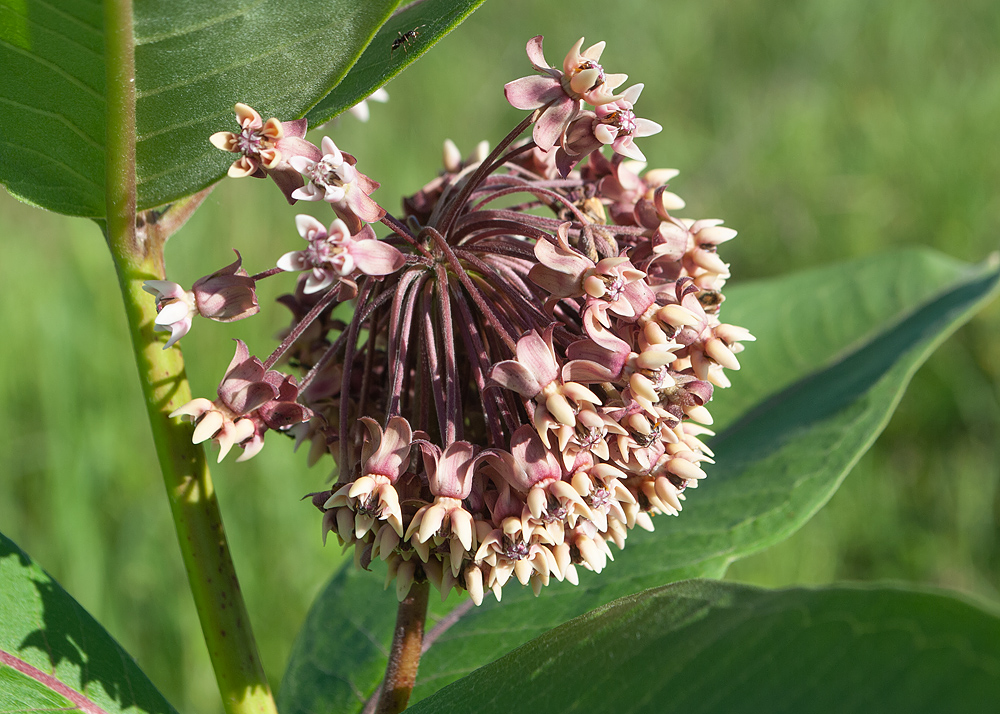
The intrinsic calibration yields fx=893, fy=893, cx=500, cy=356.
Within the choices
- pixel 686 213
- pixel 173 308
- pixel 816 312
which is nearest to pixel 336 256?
pixel 173 308

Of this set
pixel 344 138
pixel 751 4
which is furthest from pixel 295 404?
pixel 751 4

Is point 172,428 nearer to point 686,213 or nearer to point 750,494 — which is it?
point 750,494

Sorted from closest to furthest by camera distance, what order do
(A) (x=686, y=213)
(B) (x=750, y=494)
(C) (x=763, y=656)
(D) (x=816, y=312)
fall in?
(C) (x=763, y=656) → (B) (x=750, y=494) → (D) (x=816, y=312) → (A) (x=686, y=213)

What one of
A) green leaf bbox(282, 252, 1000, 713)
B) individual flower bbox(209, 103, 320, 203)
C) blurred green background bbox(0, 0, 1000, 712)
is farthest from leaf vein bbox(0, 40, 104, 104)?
blurred green background bbox(0, 0, 1000, 712)

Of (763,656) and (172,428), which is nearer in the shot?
(763,656)

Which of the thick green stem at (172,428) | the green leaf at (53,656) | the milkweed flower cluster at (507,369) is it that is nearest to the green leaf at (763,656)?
the milkweed flower cluster at (507,369)

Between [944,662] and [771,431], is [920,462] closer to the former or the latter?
[771,431]

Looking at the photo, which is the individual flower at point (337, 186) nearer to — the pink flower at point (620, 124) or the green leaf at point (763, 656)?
the pink flower at point (620, 124)
